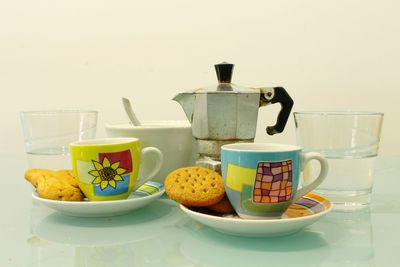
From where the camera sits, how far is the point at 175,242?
348 mm

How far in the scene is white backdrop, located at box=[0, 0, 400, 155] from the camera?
94 centimetres

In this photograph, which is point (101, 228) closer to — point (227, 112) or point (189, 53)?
point (227, 112)

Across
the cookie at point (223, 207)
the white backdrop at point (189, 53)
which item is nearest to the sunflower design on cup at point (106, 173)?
the cookie at point (223, 207)

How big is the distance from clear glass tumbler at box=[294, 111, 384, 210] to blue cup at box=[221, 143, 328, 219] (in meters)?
0.09

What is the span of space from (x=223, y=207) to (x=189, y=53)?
0.65 meters

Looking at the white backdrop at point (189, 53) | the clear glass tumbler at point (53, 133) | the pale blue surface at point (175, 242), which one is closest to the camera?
the pale blue surface at point (175, 242)

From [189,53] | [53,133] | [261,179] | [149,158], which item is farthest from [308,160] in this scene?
[189,53]

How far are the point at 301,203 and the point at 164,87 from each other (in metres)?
0.64

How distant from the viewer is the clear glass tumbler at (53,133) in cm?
53

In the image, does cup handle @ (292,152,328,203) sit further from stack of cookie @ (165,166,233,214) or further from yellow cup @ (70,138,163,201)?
yellow cup @ (70,138,163,201)

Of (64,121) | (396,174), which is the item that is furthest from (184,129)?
(396,174)

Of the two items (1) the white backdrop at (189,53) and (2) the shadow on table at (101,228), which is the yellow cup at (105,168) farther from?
(1) the white backdrop at (189,53)

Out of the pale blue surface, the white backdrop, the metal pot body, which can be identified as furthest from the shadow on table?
the white backdrop

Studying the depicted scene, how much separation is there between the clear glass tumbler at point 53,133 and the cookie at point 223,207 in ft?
0.82
